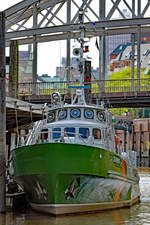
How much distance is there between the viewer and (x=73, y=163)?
23.2 metres

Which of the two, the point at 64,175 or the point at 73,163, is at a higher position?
the point at 73,163

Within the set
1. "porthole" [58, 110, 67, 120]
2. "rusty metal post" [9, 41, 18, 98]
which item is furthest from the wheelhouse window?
"rusty metal post" [9, 41, 18, 98]

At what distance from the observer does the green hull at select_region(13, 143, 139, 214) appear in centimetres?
2305

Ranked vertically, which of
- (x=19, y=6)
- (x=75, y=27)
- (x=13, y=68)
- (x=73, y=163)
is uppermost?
(x=19, y=6)

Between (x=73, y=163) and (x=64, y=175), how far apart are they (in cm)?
Answer: 59

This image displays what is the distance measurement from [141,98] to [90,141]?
20790 mm

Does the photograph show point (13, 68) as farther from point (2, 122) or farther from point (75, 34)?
point (75, 34)

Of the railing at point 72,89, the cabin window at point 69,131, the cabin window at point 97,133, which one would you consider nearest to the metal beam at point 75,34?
the railing at point 72,89

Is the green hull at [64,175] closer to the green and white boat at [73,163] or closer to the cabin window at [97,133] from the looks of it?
the green and white boat at [73,163]

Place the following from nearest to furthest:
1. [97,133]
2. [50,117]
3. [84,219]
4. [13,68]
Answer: [84,219]
[97,133]
[50,117]
[13,68]

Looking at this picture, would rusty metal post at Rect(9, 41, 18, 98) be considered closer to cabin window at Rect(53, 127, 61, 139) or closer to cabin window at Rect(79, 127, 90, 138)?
cabin window at Rect(53, 127, 61, 139)

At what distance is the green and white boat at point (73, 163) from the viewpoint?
910 inches

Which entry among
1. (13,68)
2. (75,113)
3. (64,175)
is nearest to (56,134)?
(75,113)

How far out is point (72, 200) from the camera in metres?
23.7
